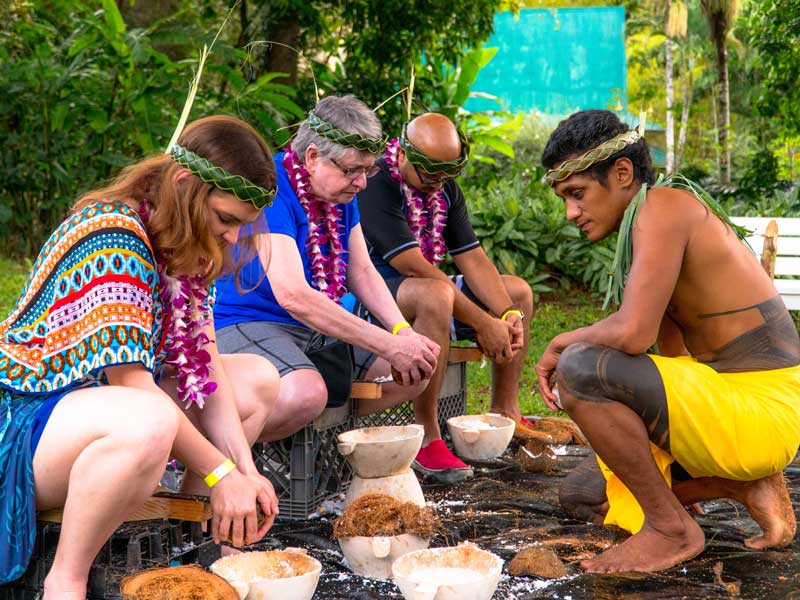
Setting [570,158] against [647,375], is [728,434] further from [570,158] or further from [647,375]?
[570,158]

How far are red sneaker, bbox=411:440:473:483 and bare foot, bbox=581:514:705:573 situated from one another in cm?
113

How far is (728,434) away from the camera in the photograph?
10.6 feet

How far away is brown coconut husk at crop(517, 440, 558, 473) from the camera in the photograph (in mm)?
4449

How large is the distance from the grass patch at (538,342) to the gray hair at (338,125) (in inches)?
94.2

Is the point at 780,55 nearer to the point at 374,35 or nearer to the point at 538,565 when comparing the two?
the point at 374,35

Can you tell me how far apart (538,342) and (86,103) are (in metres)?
4.64

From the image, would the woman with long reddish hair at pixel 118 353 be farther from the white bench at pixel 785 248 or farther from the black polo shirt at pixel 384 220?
the white bench at pixel 785 248

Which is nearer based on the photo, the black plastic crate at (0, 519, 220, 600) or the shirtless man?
the black plastic crate at (0, 519, 220, 600)

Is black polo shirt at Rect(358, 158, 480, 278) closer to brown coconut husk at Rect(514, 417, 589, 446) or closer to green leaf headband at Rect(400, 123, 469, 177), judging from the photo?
green leaf headband at Rect(400, 123, 469, 177)

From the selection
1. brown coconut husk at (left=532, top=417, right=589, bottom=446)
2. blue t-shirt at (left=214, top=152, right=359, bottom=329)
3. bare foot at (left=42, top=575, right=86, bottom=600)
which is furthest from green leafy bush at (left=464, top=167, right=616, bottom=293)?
bare foot at (left=42, top=575, right=86, bottom=600)

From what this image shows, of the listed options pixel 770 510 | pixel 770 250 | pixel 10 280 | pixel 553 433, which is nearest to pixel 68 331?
pixel 770 510

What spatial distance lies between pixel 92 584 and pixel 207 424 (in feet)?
1.97

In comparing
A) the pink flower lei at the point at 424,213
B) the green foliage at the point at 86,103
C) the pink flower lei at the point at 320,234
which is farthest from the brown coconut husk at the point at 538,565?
the green foliage at the point at 86,103

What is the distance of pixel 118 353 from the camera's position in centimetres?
250
